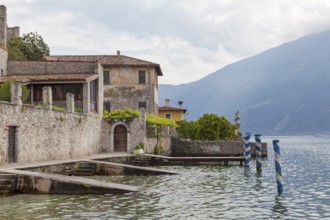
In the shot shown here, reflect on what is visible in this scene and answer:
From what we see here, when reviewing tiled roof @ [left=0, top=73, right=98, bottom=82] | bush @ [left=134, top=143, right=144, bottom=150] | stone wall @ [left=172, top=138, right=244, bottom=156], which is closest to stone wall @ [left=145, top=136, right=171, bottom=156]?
bush @ [left=134, top=143, right=144, bottom=150]

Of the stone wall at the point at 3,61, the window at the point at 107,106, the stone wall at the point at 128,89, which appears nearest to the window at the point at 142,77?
the stone wall at the point at 128,89

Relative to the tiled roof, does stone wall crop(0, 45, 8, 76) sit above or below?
above

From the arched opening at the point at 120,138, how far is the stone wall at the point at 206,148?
9488 mm

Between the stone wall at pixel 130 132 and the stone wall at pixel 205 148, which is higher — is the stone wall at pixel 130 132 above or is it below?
above

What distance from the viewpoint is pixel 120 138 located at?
1494 inches

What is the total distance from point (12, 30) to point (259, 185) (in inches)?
2020

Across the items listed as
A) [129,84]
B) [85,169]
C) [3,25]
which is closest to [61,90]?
[85,169]

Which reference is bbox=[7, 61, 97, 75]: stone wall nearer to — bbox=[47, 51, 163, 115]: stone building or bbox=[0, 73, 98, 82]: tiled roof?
bbox=[0, 73, 98, 82]: tiled roof

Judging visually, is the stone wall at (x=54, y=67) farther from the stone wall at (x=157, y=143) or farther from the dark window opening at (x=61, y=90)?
the stone wall at (x=157, y=143)

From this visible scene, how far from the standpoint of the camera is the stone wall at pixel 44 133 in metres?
22.1

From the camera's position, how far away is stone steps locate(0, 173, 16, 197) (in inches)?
670

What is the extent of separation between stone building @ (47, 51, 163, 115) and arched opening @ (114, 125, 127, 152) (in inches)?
410

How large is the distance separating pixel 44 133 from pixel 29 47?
92.8 feet

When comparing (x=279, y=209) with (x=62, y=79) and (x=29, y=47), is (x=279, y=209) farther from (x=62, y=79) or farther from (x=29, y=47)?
(x=29, y=47)
